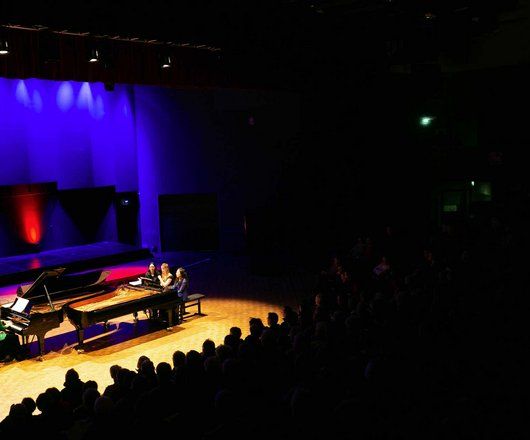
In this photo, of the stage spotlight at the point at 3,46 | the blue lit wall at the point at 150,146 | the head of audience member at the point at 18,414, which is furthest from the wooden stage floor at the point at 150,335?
the stage spotlight at the point at 3,46

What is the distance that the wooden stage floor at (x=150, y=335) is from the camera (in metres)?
7.87

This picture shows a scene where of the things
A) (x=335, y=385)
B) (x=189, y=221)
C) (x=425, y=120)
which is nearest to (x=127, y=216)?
(x=189, y=221)

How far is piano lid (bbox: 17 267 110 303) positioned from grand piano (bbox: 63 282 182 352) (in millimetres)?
343

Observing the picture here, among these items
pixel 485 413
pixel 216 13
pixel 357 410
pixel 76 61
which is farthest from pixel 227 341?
pixel 76 61

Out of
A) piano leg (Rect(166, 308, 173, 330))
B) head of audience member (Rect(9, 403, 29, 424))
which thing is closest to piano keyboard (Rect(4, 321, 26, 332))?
piano leg (Rect(166, 308, 173, 330))

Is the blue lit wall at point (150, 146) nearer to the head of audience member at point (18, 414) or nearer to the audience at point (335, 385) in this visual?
the audience at point (335, 385)

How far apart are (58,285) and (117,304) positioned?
4.03 ft

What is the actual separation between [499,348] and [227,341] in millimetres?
2837

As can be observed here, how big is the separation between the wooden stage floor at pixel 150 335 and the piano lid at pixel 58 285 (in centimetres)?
87

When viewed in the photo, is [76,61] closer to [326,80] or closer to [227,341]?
[227,341]

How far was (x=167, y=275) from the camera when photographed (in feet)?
34.0

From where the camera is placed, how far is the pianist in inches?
332

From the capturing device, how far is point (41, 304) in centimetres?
883

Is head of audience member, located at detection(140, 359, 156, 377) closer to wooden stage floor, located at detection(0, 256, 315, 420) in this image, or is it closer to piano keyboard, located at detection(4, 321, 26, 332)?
wooden stage floor, located at detection(0, 256, 315, 420)
